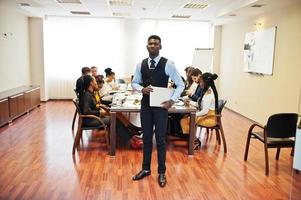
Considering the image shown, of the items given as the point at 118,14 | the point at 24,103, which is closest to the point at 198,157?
the point at 24,103

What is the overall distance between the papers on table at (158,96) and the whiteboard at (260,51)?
3.75 meters

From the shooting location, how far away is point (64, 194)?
3008mm

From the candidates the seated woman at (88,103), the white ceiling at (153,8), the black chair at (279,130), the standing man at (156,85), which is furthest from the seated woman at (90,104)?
the white ceiling at (153,8)

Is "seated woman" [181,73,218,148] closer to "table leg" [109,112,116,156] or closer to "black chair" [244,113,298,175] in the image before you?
"black chair" [244,113,298,175]

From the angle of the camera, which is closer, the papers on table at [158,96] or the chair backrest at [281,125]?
the papers on table at [158,96]

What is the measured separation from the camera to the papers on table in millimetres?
3100

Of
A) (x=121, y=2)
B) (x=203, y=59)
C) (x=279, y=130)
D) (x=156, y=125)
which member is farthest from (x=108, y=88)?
(x=279, y=130)

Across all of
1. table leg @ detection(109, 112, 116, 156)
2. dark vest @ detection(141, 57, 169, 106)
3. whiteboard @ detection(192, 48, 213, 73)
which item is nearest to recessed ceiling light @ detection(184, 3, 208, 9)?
whiteboard @ detection(192, 48, 213, 73)

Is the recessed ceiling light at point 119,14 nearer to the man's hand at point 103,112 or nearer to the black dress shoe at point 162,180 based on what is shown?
the man's hand at point 103,112

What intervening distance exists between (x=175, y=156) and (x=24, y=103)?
14.0ft

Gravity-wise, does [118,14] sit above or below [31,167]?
above

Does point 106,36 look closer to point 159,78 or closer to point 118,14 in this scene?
point 118,14

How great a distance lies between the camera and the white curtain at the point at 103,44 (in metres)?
9.01

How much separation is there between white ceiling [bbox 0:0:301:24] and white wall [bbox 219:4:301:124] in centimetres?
32
